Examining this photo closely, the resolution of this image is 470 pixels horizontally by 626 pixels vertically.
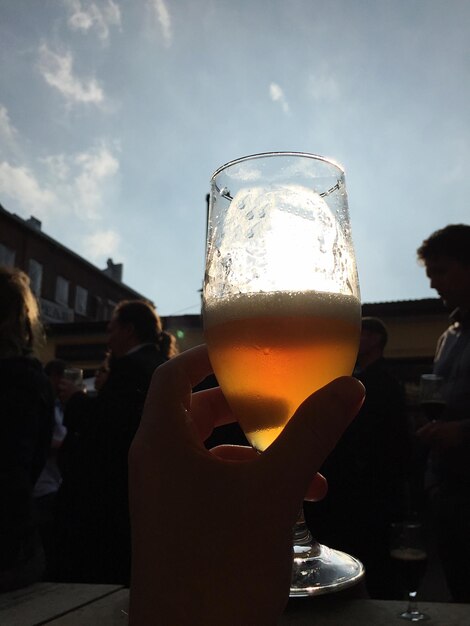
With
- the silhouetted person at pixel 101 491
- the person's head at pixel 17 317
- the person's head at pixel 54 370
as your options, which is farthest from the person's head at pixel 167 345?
the person's head at pixel 54 370

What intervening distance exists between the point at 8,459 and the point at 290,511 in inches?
63.5

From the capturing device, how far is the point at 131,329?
3695 millimetres

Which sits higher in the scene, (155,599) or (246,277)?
(246,277)

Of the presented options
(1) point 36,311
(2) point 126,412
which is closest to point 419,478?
(2) point 126,412

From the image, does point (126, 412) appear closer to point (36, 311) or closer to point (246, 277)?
point (36, 311)

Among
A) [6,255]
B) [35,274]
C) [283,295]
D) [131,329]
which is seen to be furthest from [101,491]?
[35,274]

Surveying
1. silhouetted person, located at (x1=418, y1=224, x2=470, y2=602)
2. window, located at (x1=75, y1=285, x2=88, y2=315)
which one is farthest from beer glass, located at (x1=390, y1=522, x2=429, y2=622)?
window, located at (x1=75, y1=285, x2=88, y2=315)

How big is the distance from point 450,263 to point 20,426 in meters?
2.49

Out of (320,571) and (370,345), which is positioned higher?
(370,345)

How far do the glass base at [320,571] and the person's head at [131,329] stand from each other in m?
2.72

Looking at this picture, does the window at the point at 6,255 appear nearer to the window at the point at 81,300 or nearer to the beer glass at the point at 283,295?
the window at the point at 81,300

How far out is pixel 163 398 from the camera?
0.87 meters

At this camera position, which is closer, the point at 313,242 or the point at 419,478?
the point at 313,242

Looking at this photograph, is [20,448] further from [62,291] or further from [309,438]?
Result: [62,291]
